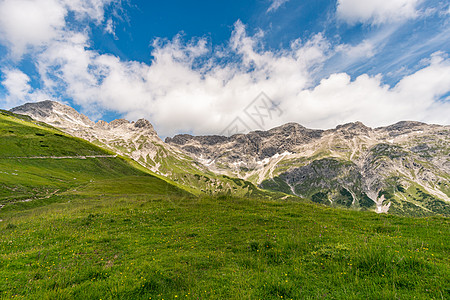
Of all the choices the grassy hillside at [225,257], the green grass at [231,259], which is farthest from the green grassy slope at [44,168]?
the green grass at [231,259]

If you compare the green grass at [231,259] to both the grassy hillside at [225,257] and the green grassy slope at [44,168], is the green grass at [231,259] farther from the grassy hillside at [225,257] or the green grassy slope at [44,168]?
the green grassy slope at [44,168]

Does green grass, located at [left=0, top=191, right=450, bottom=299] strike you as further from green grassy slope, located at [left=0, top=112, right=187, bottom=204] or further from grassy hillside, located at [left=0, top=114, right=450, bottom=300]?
green grassy slope, located at [left=0, top=112, right=187, bottom=204]

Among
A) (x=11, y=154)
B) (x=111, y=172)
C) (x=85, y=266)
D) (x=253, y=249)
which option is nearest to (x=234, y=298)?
(x=253, y=249)

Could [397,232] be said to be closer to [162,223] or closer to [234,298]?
[234,298]

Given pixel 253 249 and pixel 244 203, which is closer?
pixel 253 249

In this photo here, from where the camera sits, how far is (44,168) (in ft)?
313

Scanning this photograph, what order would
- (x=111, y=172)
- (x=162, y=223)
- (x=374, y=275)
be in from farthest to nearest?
(x=111, y=172), (x=162, y=223), (x=374, y=275)

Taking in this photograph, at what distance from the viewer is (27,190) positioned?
5566 centimetres

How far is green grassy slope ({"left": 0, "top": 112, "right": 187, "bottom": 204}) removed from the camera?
56594 mm

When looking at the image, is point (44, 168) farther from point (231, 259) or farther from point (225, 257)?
point (231, 259)

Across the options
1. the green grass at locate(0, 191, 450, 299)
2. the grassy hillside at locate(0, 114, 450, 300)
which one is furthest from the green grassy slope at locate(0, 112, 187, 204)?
the green grass at locate(0, 191, 450, 299)

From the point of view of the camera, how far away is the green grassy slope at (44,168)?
186 ft

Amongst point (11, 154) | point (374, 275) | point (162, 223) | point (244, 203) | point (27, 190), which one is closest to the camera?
point (374, 275)

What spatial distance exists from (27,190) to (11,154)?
72.7m
